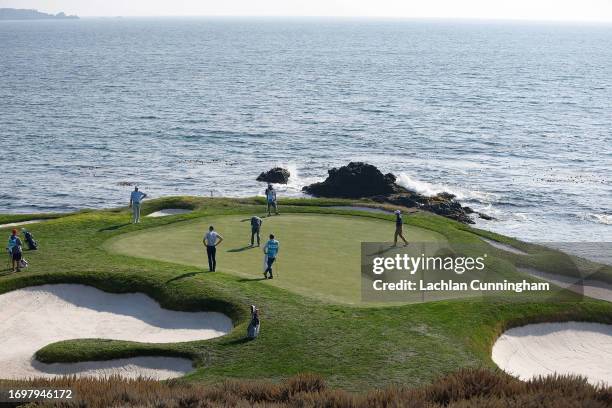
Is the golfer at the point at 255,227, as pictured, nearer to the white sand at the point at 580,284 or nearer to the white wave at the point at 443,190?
the white sand at the point at 580,284

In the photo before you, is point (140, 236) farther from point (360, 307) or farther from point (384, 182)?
point (384, 182)

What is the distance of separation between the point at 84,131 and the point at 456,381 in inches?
3875

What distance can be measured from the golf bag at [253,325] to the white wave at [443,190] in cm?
4881

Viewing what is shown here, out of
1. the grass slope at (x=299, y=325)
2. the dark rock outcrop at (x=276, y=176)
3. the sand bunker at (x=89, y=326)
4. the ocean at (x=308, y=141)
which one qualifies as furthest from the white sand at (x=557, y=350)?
the dark rock outcrop at (x=276, y=176)

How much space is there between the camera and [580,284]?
3544cm

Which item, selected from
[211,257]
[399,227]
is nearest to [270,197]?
[399,227]

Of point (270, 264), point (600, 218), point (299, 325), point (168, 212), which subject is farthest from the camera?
point (600, 218)

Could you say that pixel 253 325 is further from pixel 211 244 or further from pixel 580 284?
pixel 580 284

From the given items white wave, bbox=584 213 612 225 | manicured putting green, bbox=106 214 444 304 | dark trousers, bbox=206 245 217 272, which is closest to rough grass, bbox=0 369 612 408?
manicured putting green, bbox=106 214 444 304

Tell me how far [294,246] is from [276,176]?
4356 centimetres

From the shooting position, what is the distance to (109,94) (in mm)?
153000

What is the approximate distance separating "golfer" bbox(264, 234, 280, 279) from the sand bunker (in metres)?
3.30

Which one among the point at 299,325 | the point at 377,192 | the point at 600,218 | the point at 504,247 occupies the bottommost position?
the point at 600,218

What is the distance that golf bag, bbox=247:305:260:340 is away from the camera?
27.0 meters
